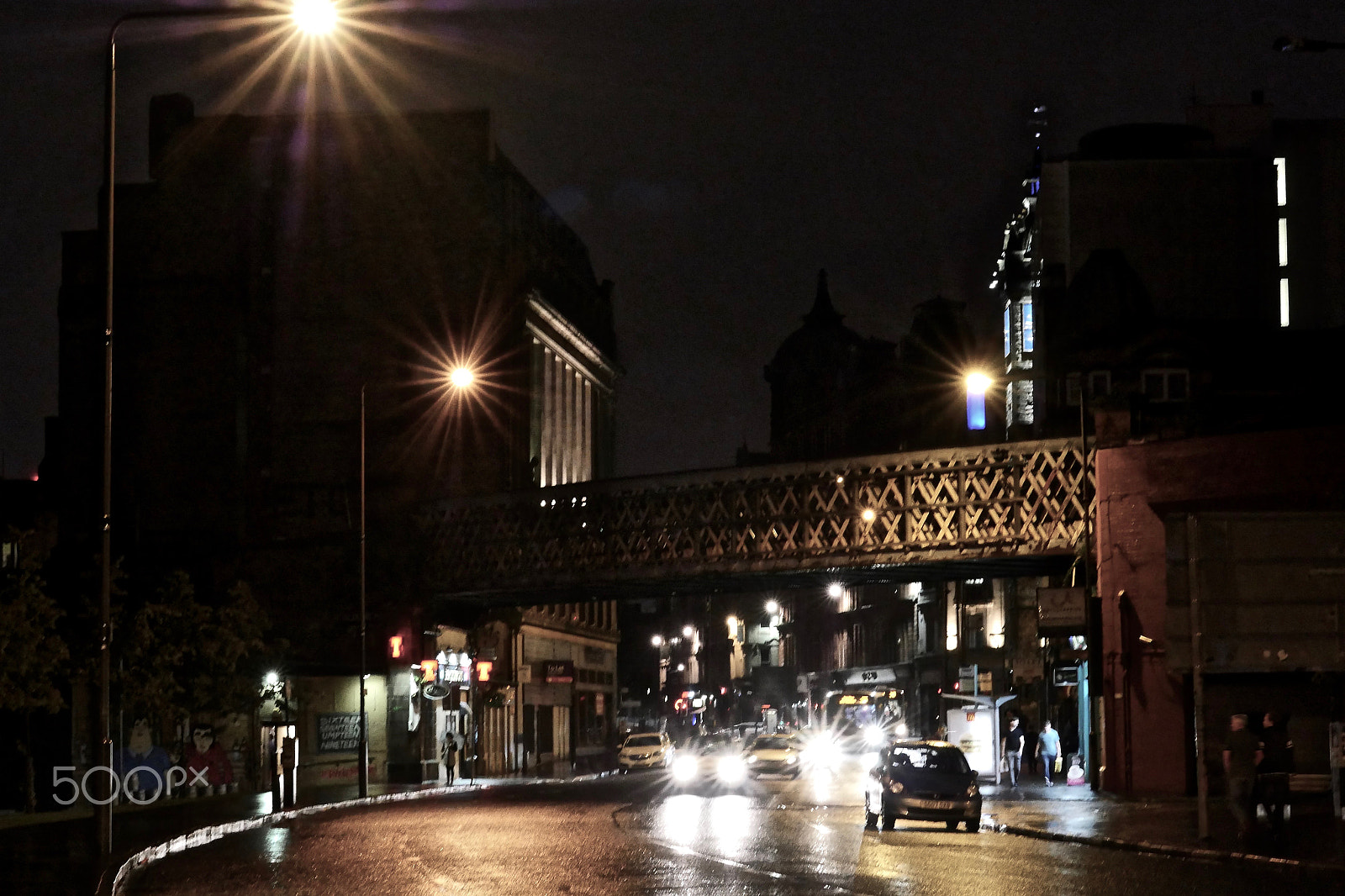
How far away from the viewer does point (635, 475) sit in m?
54.1

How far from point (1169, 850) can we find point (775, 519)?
89.7 ft

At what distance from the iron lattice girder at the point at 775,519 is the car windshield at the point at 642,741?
31.1ft

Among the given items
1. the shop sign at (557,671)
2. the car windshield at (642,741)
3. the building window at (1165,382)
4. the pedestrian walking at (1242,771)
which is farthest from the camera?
the shop sign at (557,671)

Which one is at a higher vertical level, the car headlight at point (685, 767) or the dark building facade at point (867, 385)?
the dark building facade at point (867, 385)

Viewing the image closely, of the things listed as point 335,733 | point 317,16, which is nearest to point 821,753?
point 335,733

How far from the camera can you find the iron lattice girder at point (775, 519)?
149ft

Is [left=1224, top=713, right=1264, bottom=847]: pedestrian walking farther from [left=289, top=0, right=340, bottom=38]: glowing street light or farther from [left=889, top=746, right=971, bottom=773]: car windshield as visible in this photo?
[left=289, top=0, right=340, bottom=38]: glowing street light

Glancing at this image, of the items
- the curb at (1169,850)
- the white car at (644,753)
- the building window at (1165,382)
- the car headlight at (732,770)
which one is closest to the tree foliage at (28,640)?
the curb at (1169,850)

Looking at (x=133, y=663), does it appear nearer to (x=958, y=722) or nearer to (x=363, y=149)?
(x=958, y=722)

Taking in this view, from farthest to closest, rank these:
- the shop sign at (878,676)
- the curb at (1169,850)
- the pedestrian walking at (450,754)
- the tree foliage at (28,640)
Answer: the shop sign at (878,676) → the pedestrian walking at (450,754) → the tree foliage at (28,640) → the curb at (1169,850)

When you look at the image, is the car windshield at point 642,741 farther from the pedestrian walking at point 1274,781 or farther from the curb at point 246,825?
Answer: the pedestrian walking at point 1274,781

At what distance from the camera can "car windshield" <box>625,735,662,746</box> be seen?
224 ft

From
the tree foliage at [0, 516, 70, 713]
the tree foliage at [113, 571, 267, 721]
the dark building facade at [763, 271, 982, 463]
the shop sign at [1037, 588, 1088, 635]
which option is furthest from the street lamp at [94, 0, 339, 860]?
the dark building facade at [763, 271, 982, 463]

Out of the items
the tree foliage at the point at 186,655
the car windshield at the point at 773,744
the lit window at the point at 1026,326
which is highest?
the lit window at the point at 1026,326
